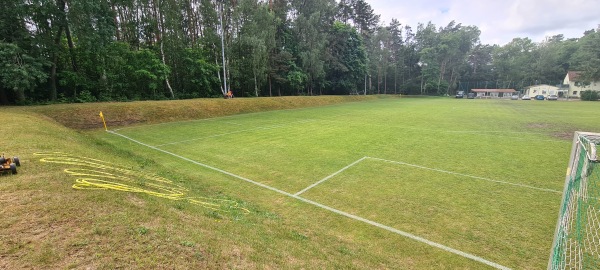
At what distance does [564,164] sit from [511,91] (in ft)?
259

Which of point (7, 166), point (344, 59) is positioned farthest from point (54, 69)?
point (344, 59)

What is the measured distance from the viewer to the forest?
1702 centimetres

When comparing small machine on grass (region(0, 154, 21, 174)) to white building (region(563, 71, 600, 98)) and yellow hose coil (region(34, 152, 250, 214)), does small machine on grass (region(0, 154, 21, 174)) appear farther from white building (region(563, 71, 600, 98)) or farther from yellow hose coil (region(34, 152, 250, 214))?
white building (region(563, 71, 600, 98))

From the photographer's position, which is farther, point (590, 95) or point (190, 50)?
point (590, 95)

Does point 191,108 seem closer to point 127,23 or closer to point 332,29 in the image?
point 127,23

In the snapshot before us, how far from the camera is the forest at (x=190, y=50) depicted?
17.0 metres

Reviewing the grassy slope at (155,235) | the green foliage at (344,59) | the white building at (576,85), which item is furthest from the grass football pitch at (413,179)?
the white building at (576,85)

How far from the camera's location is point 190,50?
26594mm

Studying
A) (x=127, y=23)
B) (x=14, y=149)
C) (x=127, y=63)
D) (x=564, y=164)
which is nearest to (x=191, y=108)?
(x=127, y=63)

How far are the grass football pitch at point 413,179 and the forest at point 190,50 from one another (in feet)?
34.3

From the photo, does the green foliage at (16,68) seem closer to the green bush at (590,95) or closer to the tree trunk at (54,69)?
the tree trunk at (54,69)

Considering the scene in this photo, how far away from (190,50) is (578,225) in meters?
29.5

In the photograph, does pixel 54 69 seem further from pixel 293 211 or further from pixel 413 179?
pixel 413 179

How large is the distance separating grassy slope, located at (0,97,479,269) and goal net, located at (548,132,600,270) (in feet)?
4.02
